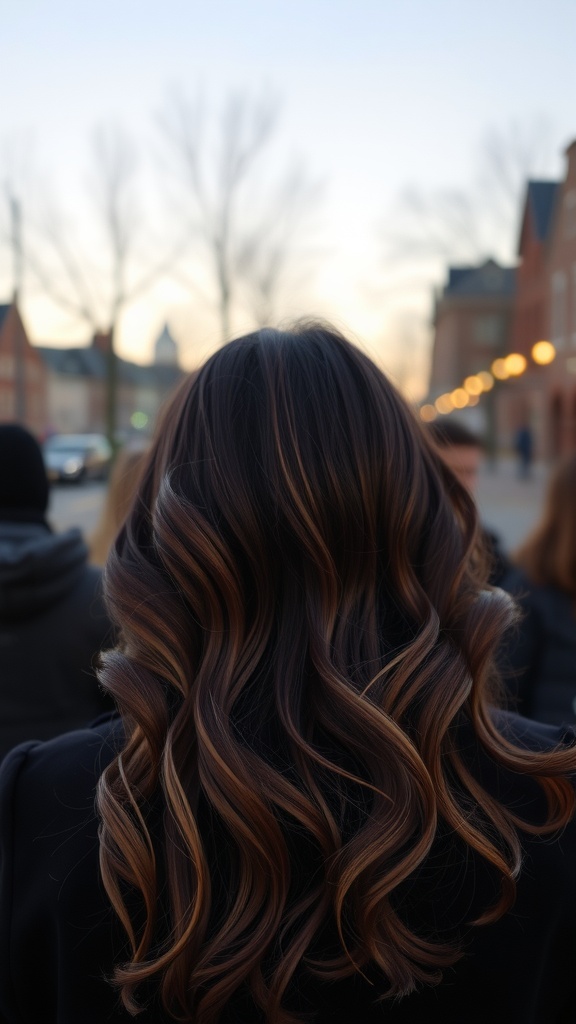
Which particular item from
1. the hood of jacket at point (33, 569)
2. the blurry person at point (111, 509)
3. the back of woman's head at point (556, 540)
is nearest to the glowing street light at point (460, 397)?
the blurry person at point (111, 509)

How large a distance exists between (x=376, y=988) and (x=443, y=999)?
0.09 m

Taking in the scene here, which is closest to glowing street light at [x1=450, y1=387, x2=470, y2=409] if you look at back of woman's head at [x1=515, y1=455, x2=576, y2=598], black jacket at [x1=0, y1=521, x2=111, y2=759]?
back of woman's head at [x1=515, y1=455, x2=576, y2=598]

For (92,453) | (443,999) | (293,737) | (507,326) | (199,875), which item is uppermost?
(293,737)

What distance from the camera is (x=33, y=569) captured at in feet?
9.13

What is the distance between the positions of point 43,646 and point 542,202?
47.0 metres

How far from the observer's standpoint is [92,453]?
3734 centimetres

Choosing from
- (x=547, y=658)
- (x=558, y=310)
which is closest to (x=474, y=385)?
(x=547, y=658)

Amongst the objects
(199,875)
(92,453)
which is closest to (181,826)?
(199,875)

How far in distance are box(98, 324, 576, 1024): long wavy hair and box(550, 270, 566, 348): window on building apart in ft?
117

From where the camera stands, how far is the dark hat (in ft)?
9.91

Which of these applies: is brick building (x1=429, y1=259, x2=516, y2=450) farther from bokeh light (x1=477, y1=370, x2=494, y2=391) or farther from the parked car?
bokeh light (x1=477, y1=370, x2=494, y2=391)

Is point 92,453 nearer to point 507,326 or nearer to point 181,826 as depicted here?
point 507,326

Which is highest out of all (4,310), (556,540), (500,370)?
(556,540)

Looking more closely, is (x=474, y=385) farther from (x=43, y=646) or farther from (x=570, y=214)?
(x=570, y=214)
